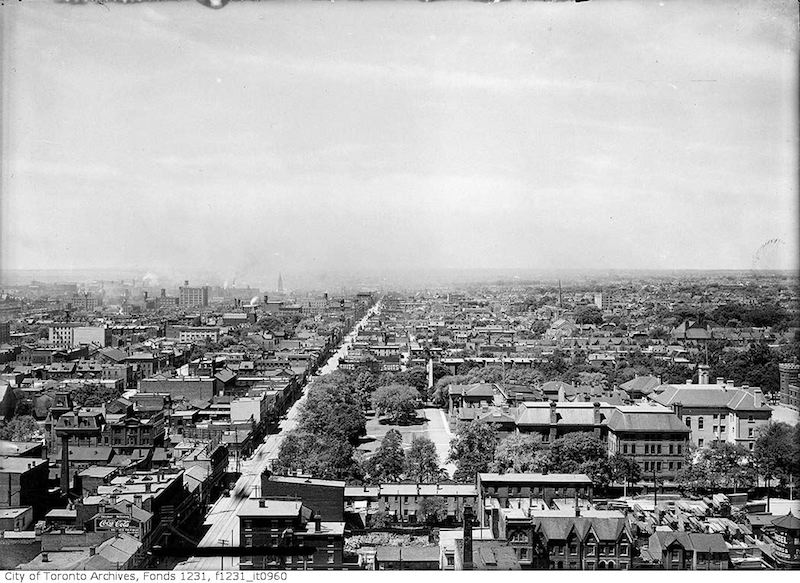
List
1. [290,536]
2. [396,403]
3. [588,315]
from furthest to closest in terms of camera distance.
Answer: [588,315] < [396,403] < [290,536]

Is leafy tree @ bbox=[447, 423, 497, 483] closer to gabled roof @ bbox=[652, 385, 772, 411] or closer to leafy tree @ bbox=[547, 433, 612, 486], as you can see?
leafy tree @ bbox=[547, 433, 612, 486]

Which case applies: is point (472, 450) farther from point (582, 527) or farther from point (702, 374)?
point (702, 374)

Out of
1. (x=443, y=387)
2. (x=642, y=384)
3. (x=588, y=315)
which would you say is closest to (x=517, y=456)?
(x=443, y=387)

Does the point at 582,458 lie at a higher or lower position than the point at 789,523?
lower

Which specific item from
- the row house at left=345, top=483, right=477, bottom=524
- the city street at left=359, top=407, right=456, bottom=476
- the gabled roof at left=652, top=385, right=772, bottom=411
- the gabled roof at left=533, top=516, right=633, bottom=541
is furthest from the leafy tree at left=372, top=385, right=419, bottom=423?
the gabled roof at left=533, top=516, right=633, bottom=541

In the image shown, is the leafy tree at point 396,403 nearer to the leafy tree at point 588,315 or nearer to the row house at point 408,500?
the row house at point 408,500

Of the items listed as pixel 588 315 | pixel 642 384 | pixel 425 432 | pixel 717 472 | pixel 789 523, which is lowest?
pixel 425 432
